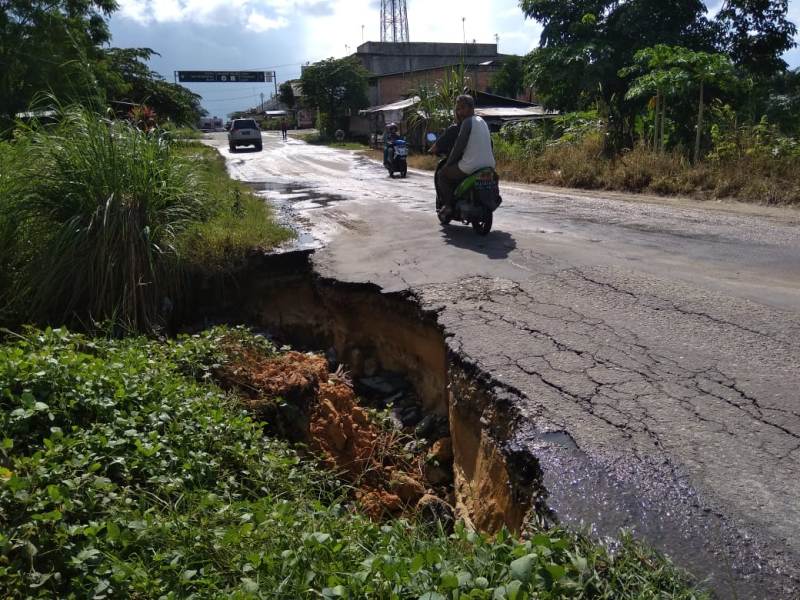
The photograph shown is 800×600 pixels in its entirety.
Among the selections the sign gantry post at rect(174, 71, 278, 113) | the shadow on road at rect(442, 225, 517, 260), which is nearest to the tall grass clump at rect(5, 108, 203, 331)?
the shadow on road at rect(442, 225, 517, 260)

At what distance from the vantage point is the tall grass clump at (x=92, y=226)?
5.61 meters

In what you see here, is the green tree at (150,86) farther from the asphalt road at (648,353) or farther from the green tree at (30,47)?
the asphalt road at (648,353)

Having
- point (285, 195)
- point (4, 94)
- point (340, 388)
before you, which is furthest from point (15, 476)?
point (4, 94)

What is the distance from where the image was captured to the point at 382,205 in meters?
11.0

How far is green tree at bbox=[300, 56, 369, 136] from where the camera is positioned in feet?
160

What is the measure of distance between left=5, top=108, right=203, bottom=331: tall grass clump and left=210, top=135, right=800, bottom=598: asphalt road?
1.62 metres

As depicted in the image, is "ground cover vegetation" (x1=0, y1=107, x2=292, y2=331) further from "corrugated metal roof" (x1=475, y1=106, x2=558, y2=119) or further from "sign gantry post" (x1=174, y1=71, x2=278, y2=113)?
"sign gantry post" (x1=174, y1=71, x2=278, y2=113)

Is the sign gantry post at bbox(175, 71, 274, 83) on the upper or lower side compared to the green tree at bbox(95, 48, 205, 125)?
upper

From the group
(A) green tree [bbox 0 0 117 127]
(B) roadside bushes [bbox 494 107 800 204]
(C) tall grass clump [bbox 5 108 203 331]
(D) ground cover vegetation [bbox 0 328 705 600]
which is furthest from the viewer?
(A) green tree [bbox 0 0 117 127]

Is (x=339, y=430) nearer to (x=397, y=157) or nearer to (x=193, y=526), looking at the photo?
(x=193, y=526)

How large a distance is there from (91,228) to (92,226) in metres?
0.02

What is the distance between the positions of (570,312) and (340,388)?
5.80ft

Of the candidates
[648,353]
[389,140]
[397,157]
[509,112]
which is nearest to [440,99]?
[389,140]

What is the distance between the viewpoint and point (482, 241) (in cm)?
Result: 716
